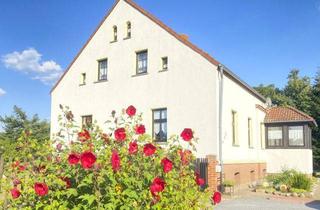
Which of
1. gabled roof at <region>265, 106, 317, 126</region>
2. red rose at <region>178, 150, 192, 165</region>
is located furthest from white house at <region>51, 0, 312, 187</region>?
red rose at <region>178, 150, 192, 165</region>

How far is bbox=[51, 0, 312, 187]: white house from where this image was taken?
17.9 m

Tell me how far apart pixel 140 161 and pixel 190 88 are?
13653 millimetres

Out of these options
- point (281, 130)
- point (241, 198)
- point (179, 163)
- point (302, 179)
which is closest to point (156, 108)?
point (241, 198)

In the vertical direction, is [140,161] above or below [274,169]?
above

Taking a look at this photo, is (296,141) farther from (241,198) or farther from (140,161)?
(140,161)

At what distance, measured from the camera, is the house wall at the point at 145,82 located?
17.9 m

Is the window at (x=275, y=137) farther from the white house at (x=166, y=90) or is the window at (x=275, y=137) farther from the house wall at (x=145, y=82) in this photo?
the house wall at (x=145, y=82)

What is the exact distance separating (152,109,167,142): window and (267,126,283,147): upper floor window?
9.96 m

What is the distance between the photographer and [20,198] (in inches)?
193

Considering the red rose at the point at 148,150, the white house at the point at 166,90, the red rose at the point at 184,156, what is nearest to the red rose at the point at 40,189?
the red rose at the point at 148,150

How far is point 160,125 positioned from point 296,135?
10.7m

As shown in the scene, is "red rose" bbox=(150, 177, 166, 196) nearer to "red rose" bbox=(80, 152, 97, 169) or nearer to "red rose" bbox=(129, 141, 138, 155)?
"red rose" bbox=(129, 141, 138, 155)

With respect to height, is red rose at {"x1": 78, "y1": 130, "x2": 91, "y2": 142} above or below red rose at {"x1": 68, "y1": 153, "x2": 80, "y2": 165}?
above

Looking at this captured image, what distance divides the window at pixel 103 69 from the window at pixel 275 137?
12.0 meters
